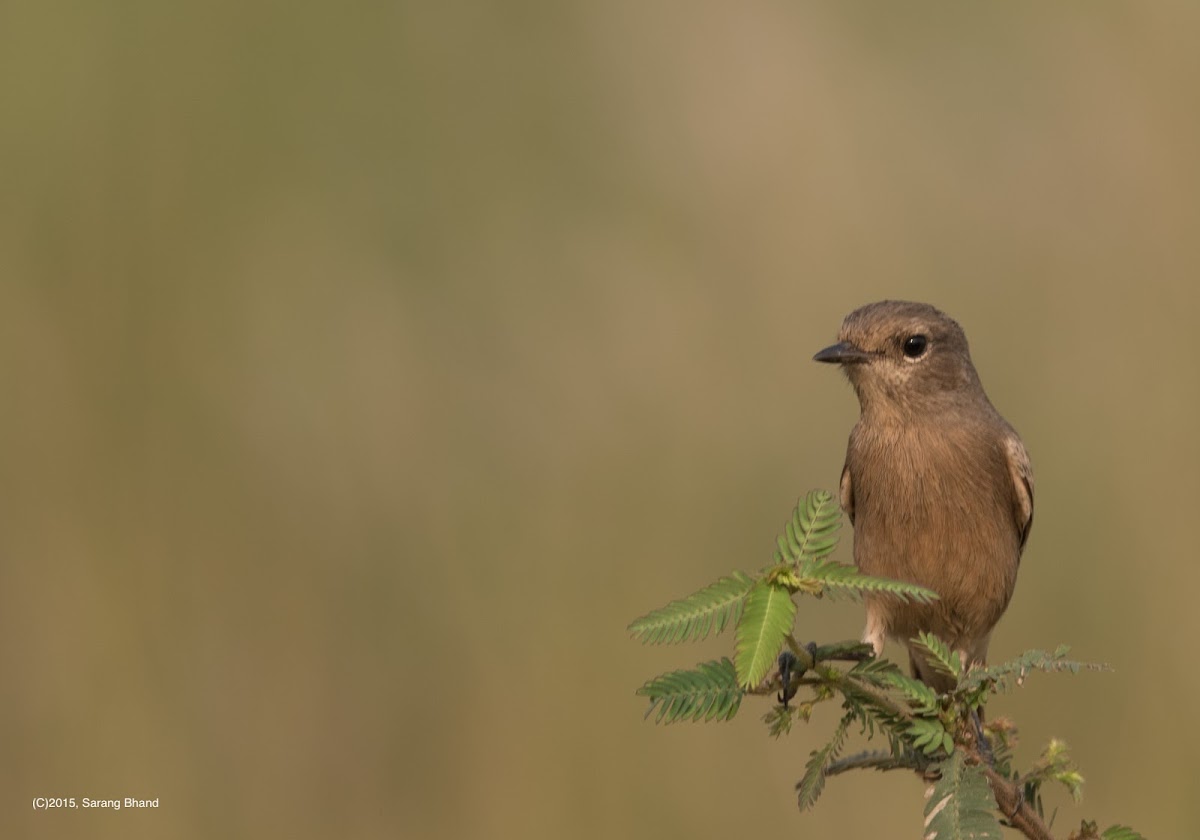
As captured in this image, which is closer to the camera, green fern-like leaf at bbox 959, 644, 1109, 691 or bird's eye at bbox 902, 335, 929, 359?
green fern-like leaf at bbox 959, 644, 1109, 691

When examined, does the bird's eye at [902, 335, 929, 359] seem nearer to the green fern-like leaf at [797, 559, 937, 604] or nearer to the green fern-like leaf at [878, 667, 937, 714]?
the green fern-like leaf at [878, 667, 937, 714]

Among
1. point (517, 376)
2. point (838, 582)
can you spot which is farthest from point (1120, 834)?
point (517, 376)

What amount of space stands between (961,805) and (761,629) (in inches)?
21.5

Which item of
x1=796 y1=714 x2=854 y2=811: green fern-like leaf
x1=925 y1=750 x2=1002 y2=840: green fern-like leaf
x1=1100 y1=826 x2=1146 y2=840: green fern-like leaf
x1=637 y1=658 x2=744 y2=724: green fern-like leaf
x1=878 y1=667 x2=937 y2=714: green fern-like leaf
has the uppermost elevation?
x1=637 y1=658 x2=744 y2=724: green fern-like leaf

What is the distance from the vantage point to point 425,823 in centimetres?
627

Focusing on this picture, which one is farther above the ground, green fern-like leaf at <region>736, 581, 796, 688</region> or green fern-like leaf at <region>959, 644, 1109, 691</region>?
green fern-like leaf at <region>736, 581, 796, 688</region>

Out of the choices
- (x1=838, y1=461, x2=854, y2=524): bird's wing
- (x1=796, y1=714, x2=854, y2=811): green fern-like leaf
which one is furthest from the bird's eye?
(x1=796, y1=714, x2=854, y2=811): green fern-like leaf

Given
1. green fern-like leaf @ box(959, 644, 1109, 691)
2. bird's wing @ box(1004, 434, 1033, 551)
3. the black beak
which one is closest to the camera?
green fern-like leaf @ box(959, 644, 1109, 691)

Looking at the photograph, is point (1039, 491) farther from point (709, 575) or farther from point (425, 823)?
point (425, 823)

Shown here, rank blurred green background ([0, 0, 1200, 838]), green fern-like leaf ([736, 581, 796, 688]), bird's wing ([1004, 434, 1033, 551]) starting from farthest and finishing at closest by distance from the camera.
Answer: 1. blurred green background ([0, 0, 1200, 838])
2. bird's wing ([1004, 434, 1033, 551])
3. green fern-like leaf ([736, 581, 796, 688])

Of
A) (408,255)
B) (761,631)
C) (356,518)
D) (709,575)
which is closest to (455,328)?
(408,255)

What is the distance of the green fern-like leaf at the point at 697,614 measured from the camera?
106 inches

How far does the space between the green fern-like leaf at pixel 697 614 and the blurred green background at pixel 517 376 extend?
12.0 feet

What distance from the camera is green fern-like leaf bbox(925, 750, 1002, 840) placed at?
2.80 metres
